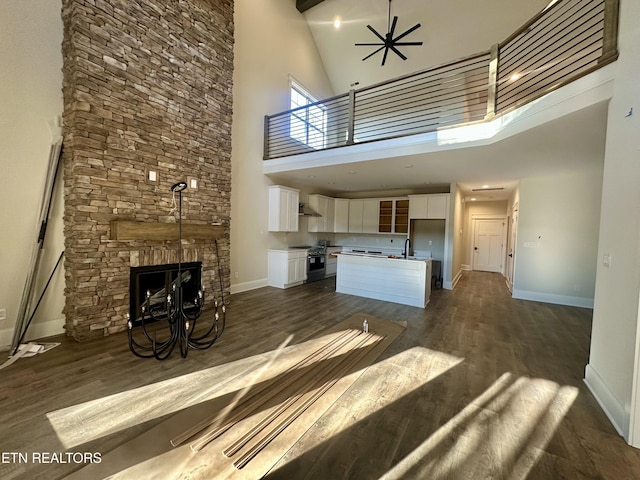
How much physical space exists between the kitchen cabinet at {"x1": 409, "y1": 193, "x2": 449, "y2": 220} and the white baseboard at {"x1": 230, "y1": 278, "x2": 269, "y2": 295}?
4.28m

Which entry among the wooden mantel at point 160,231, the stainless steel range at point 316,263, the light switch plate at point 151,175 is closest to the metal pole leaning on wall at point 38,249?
the wooden mantel at point 160,231

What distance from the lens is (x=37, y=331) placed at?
10.3 ft

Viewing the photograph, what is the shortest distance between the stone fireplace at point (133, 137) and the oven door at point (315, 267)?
8.94 feet

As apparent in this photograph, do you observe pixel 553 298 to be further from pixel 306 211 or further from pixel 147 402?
pixel 147 402

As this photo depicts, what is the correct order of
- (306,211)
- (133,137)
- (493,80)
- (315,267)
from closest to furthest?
1. (133,137)
2. (493,80)
3. (315,267)
4. (306,211)

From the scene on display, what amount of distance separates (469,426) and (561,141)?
3.65 m

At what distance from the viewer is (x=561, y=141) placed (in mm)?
3457

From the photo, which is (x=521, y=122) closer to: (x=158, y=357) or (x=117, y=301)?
(x=158, y=357)

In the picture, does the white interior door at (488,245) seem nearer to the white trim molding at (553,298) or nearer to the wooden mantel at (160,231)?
the white trim molding at (553,298)

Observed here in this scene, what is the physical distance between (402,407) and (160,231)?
3599 millimetres

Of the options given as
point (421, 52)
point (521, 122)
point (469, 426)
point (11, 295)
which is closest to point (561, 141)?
point (521, 122)

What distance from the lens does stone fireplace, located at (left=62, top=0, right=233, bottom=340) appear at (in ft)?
10.3

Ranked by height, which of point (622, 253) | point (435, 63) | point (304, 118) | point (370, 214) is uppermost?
point (435, 63)

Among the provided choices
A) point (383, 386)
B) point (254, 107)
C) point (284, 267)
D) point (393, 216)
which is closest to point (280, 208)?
point (284, 267)
